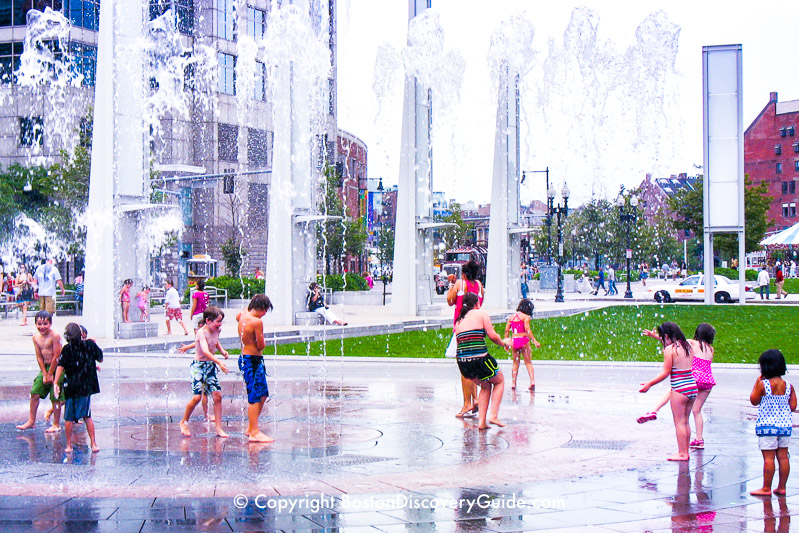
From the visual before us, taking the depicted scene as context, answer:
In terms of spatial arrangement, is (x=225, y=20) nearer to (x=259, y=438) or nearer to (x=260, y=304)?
(x=260, y=304)

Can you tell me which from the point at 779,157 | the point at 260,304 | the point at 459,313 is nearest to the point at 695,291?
the point at 459,313

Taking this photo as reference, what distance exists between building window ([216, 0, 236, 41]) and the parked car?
38.8 meters

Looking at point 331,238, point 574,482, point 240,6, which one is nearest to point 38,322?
point 574,482

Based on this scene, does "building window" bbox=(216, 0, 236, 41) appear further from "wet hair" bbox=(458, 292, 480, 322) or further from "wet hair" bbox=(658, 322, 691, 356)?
"wet hair" bbox=(658, 322, 691, 356)

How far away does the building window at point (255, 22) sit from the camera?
231ft

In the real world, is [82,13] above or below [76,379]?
above

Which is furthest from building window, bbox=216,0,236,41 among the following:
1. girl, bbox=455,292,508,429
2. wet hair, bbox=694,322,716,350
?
wet hair, bbox=694,322,716,350

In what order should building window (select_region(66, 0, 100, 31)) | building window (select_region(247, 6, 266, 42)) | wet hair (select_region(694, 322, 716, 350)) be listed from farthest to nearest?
building window (select_region(247, 6, 266, 42)) < building window (select_region(66, 0, 100, 31)) < wet hair (select_region(694, 322, 716, 350))

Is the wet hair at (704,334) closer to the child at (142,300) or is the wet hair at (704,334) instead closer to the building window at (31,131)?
the child at (142,300)

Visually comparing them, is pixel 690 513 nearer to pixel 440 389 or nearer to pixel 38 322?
pixel 38 322

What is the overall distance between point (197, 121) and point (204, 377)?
200ft

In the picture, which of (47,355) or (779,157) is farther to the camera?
(779,157)

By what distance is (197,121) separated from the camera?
68812 mm

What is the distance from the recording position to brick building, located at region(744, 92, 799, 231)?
A: 355ft
